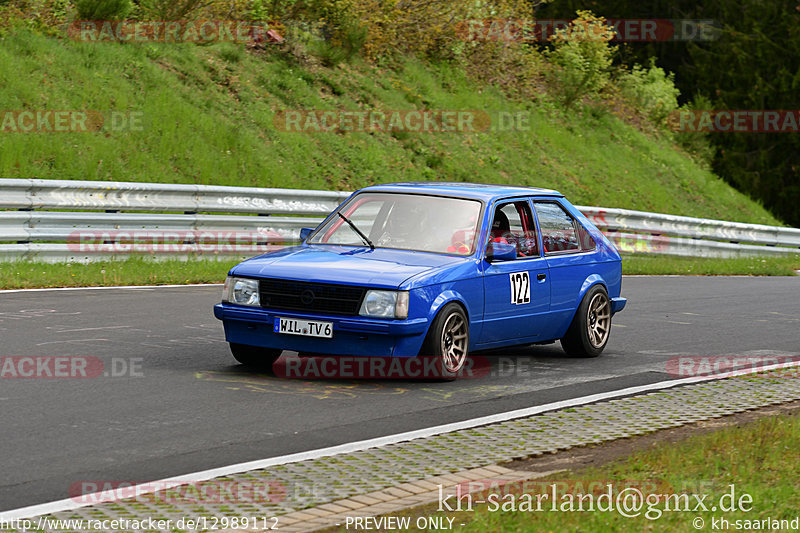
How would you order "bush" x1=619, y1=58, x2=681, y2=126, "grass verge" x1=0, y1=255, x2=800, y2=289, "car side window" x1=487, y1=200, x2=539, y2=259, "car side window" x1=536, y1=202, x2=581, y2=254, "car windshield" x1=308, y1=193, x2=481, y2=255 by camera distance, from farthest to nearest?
"bush" x1=619, y1=58, x2=681, y2=126
"grass verge" x1=0, y1=255, x2=800, y2=289
"car side window" x1=536, y1=202, x2=581, y2=254
"car side window" x1=487, y1=200, x2=539, y2=259
"car windshield" x1=308, y1=193, x2=481, y2=255

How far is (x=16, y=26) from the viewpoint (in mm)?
22219

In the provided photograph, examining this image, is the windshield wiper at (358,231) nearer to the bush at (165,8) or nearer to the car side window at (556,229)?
the car side window at (556,229)

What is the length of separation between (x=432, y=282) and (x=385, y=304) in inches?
18.9

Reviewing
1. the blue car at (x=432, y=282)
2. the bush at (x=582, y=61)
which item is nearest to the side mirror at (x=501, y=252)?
the blue car at (x=432, y=282)

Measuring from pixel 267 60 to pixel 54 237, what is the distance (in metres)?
12.2

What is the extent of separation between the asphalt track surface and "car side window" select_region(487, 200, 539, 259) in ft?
3.51

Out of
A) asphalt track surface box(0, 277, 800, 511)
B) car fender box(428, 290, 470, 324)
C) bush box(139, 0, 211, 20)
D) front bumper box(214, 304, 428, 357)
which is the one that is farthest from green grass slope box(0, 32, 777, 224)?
car fender box(428, 290, 470, 324)

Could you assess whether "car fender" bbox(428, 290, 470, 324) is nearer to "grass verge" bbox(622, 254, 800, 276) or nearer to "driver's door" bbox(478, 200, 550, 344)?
"driver's door" bbox(478, 200, 550, 344)

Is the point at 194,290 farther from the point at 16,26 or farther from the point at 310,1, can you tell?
the point at 310,1

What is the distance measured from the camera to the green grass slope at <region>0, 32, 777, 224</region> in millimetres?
20797

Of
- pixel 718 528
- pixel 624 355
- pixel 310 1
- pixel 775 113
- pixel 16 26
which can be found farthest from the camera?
pixel 775 113

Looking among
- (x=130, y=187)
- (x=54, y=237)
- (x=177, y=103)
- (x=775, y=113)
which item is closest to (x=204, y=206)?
(x=130, y=187)

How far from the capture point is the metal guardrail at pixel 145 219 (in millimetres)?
15586

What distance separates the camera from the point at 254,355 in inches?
380
